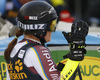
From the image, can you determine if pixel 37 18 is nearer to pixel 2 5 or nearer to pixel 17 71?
pixel 17 71

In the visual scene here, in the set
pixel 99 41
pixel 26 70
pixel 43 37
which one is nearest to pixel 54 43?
pixel 99 41

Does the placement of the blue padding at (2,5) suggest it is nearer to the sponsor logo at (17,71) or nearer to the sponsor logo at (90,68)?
the sponsor logo at (90,68)

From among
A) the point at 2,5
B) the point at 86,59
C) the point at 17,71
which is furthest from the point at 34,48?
the point at 2,5

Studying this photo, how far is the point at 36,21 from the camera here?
3.07 metres

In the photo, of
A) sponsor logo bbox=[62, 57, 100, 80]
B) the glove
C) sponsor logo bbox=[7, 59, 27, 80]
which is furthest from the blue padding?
the glove

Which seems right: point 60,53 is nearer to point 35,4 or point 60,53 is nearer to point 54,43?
point 54,43

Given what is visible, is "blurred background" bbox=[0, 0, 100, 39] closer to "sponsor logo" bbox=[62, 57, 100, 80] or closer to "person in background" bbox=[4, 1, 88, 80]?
"sponsor logo" bbox=[62, 57, 100, 80]

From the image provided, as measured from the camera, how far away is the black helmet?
10.1 ft

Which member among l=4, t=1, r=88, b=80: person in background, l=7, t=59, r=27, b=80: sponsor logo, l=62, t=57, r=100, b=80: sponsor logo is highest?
l=4, t=1, r=88, b=80: person in background

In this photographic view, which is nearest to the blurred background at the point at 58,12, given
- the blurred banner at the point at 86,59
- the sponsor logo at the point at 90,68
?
the blurred banner at the point at 86,59

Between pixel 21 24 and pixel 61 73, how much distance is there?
0.64m

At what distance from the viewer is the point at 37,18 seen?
306 cm

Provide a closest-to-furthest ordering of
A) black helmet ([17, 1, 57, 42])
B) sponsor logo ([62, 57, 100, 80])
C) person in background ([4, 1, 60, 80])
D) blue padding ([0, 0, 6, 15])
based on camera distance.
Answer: person in background ([4, 1, 60, 80]) < black helmet ([17, 1, 57, 42]) < sponsor logo ([62, 57, 100, 80]) < blue padding ([0, 0, 6, 15])

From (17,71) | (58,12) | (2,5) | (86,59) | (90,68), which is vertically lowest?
(90,68)
